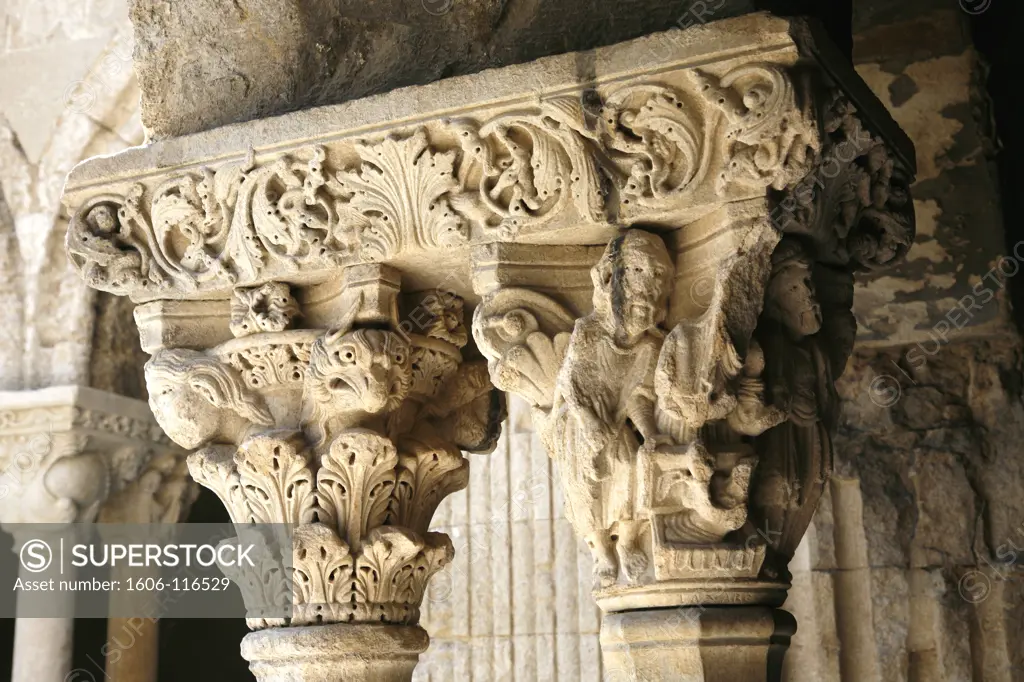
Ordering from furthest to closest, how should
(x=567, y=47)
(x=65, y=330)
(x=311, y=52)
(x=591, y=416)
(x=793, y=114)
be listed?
(x=65, y=330) → (x=311, y=52) → (x=567, y=47) → (x=591, y=416) → (x=793, y=114)

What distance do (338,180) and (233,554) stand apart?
91 centimetres

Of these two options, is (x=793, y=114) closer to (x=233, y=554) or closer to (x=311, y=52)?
(x=311, y=52)

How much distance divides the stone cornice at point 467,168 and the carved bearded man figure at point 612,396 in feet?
0.34

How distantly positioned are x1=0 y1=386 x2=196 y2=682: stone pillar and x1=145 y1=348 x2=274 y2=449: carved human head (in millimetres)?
2088

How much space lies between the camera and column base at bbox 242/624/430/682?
8.70 ft

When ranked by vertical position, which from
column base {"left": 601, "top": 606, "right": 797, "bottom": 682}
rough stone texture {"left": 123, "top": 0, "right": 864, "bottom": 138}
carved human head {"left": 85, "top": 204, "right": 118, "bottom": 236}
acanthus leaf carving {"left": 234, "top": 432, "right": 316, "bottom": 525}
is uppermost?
rough stone texture {"left": 123, "top": 0, "right": 864, "bottom": 138}

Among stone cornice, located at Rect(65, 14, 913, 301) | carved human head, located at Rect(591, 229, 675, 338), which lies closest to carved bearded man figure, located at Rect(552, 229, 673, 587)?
carved human head, located at Rect(591, 229, 675, 338)

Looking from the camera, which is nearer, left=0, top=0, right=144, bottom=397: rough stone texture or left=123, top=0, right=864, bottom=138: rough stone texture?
left=123, top=0, right=864, bottom=138: rough stone texture

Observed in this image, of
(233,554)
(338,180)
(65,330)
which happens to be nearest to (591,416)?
(338,180)

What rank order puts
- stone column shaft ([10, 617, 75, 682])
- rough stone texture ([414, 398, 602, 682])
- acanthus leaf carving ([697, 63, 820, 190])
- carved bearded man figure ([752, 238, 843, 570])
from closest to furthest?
acanthus leaf carving ([697, 63, 820, 190]) < carved bearded man figure ([752, 238, 843, 570]) < rough stone texture ([414, 398, 602, 682]) < stone column shaft ([10, 617, 75, 682])

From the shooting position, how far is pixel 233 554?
2.91m

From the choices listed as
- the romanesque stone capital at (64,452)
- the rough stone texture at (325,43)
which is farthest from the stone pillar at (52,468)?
the rough stone texture at (325,43)

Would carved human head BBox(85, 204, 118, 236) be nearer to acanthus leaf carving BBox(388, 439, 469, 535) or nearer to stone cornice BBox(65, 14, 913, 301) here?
stone cornice BBox(65, 14, 913, 301)

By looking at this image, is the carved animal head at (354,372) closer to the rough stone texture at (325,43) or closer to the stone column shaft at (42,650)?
the rough stone texture at (325,43)
